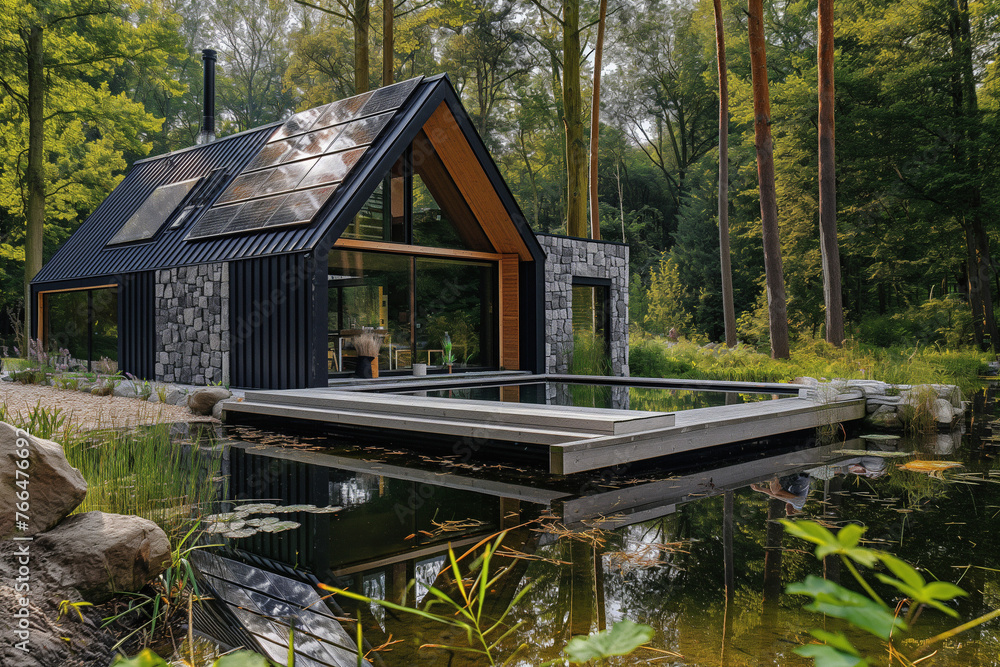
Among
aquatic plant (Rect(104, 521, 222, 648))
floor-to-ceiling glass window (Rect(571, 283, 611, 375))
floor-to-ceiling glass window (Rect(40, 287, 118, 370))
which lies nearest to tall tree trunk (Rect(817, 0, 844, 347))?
floor-to-ceiling glass window (Rect(571, 283, 611, 375))

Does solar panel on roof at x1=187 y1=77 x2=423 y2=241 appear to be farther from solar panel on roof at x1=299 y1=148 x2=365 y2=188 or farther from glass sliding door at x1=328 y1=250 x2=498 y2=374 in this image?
glass sliding door at x1=328 y1=250 x2=498 y2=374

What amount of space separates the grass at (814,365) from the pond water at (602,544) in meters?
3.42

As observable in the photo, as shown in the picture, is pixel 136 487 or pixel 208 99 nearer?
pixel 136 487

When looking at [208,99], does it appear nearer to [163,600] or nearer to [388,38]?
[388,38]

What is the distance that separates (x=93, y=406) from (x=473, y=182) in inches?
252

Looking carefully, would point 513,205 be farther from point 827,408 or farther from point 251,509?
point 251,509

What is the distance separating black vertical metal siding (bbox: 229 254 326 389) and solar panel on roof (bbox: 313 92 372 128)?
3.00m

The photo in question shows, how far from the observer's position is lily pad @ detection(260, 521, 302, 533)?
412 cm

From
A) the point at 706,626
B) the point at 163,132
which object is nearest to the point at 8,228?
the point at 163,132

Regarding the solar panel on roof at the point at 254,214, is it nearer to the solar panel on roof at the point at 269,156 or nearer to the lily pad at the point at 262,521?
the solar panel on roof at the point at 269,156

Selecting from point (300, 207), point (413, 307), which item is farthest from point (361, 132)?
point (413, 307)

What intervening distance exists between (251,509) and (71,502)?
1569 millimetres

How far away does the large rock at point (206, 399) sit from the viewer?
9.09 meters

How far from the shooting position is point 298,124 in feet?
40.5
